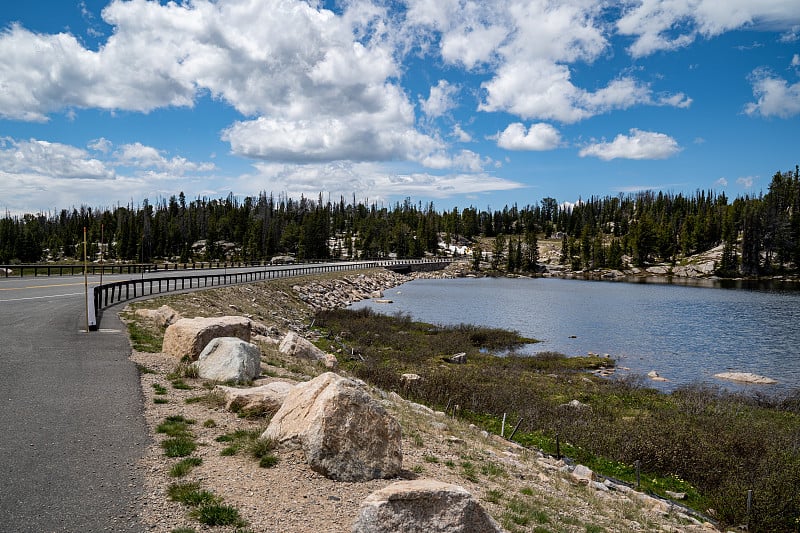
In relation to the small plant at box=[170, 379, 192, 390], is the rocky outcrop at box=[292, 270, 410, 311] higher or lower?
lower

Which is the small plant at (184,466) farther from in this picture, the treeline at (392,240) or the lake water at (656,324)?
the treeline at (392,240)

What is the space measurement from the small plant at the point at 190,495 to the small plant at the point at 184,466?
379mm

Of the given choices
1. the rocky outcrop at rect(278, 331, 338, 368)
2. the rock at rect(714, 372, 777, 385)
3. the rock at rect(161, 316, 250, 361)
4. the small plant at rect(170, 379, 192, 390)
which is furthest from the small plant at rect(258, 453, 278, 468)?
the rock at rect(714, 372, 777, 385)

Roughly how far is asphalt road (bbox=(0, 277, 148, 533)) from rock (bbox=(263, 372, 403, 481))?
2.46 meters

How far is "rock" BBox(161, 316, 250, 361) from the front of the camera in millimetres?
14742

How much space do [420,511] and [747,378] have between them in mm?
26835

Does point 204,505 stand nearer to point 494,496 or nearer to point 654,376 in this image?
point 494,496

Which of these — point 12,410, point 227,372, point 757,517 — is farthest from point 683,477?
point 12,410

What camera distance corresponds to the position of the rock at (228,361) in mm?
13008

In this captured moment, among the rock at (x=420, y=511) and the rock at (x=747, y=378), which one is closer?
the rock at (x=420, y=511)

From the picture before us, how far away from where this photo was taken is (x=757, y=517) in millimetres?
11438

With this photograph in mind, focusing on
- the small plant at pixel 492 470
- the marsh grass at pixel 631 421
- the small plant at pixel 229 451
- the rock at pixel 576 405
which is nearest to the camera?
the small plant at pixel 229 451

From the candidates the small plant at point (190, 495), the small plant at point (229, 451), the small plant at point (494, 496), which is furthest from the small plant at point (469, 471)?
the small plant at point (190, 495)

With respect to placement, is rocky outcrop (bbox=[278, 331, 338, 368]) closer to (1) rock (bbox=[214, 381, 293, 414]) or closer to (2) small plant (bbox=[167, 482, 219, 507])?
(1) rock (bbox=[214, 381, 293, 414])
